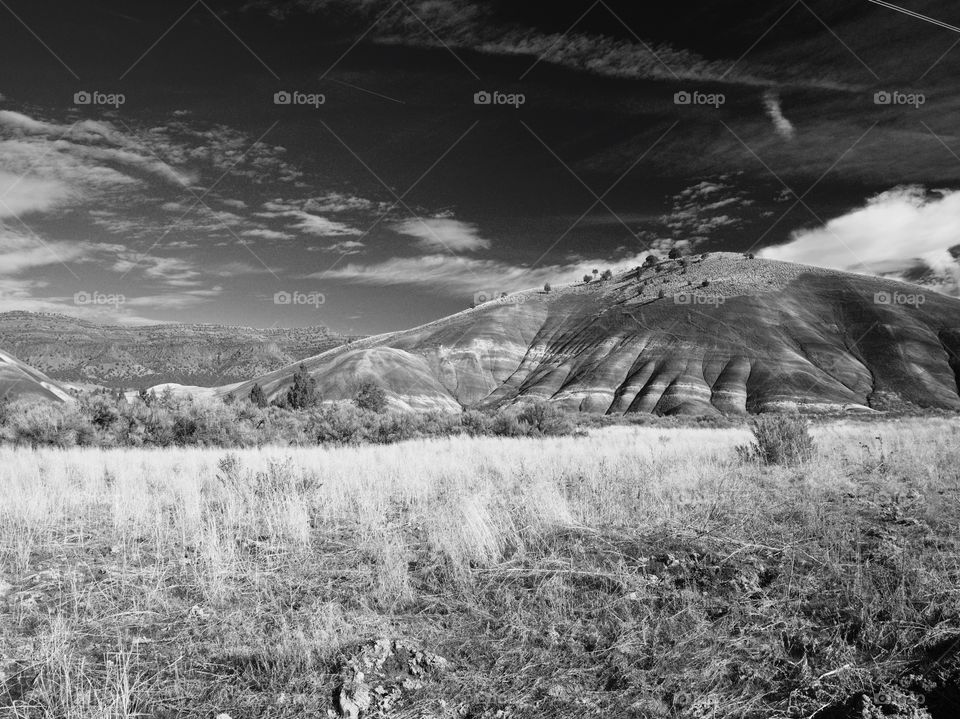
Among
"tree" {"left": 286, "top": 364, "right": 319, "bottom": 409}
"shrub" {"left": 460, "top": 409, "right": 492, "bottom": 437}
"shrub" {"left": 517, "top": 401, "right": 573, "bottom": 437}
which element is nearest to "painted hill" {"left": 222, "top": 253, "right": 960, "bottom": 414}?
"tree" {"left": 286, "top": 364, "right": 319, "bottom": 409}

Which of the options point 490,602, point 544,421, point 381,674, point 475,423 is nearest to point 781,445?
point 490,602

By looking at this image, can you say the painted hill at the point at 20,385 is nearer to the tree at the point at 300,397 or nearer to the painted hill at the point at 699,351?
the tree at the point at 300,397

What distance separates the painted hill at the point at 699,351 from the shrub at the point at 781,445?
7867cm

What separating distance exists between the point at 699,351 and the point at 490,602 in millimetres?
109291

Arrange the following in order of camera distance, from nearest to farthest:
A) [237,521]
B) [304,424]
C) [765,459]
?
[237,521]
[765,459]
[304,424]

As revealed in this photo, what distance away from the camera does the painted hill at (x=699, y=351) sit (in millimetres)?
90625

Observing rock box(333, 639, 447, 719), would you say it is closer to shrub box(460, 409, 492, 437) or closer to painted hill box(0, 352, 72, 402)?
shrub box(460, 409, 492, 437)

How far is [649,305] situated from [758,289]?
24.2 meters

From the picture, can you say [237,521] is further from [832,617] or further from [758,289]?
[758,289]

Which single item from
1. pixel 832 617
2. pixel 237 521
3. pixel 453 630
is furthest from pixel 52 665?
pixel 832 617

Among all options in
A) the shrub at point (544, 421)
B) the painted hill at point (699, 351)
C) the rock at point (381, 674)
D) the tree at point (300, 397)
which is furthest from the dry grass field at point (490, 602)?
the painted hill at point (699, 351)

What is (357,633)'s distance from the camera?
12.0ft

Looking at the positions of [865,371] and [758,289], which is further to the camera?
[758,289]

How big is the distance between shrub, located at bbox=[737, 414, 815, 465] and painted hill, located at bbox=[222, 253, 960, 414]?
7867cm
